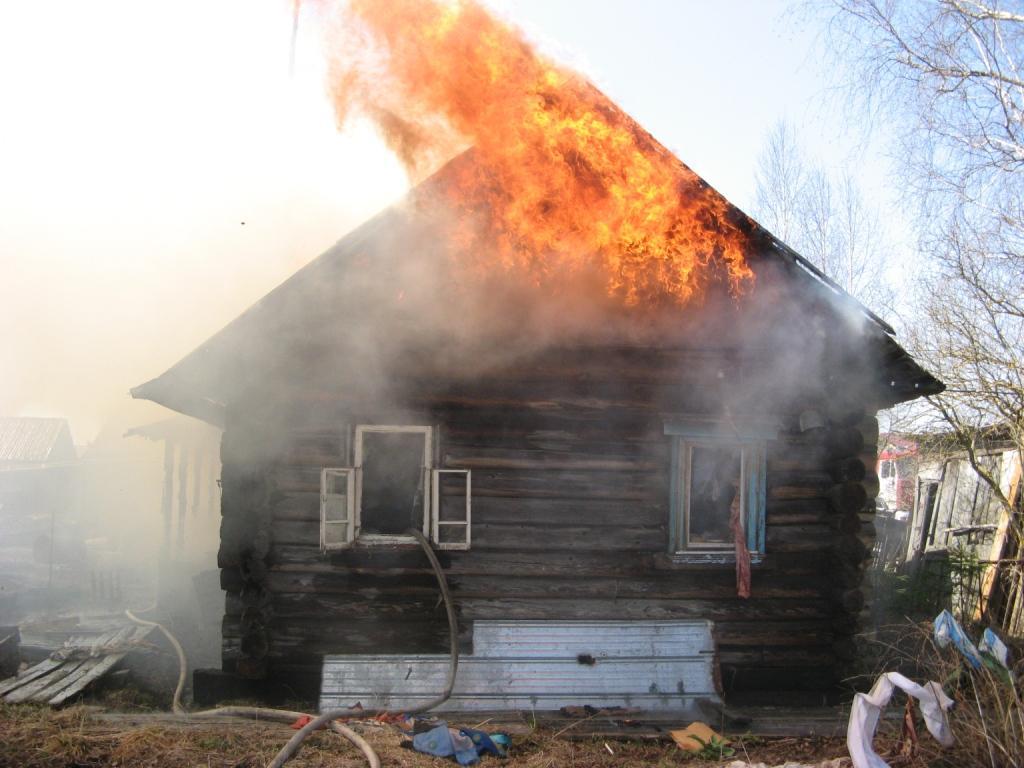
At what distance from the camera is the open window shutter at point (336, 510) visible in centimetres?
755

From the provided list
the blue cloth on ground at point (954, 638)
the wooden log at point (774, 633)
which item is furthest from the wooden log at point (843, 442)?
the blue cloth on ground at point (954, 638)

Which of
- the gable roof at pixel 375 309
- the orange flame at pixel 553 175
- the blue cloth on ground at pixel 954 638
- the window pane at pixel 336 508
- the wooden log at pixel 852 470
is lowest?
the blue cloth on ground at pixel 954 638

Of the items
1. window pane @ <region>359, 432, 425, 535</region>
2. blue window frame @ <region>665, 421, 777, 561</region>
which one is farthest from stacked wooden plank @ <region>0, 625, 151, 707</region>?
blue window frame @ <region>665, 421, 777, 561</region>

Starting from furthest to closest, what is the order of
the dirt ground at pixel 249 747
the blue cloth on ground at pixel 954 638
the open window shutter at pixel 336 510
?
the open window shutter at pixel 336 510
the dirt ground at pixel 249 747
the blue cloth on ground at pixel 954 638

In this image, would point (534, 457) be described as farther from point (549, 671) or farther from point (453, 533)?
point (549, 671)

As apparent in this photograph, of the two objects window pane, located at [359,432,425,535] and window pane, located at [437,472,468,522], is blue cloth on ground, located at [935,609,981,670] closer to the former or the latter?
window pane, located at [437,472,468,522]

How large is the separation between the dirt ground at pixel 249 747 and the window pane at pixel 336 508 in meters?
1.91

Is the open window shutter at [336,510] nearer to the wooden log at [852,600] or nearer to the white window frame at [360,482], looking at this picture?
the white window frame at [360,482]

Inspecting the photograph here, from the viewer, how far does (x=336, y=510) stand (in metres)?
7.62

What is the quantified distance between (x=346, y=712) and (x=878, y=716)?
3.77 metres

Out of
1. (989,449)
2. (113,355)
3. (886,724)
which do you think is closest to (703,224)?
(886,724)

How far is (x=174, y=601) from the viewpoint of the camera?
559 inches

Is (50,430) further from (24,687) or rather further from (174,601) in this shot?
(24,687)

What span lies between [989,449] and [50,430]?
35.5 metres
